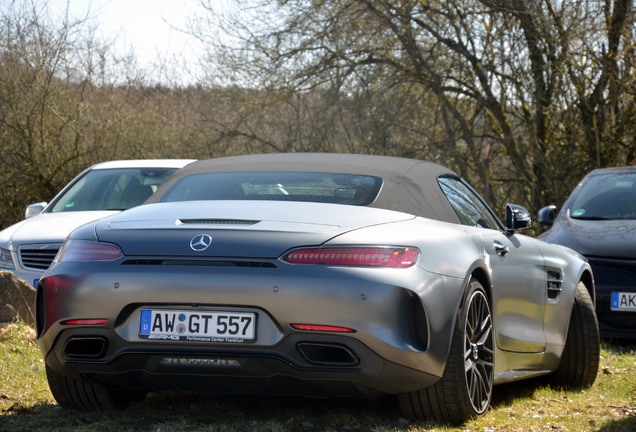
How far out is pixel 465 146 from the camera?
19.2m

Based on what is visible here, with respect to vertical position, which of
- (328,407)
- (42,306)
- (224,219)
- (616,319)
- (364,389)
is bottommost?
(616,319)

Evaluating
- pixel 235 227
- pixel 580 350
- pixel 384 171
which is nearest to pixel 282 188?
pixel 384 171

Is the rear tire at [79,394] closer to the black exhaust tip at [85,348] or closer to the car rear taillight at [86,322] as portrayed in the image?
the black exhaust tip at [85,348]

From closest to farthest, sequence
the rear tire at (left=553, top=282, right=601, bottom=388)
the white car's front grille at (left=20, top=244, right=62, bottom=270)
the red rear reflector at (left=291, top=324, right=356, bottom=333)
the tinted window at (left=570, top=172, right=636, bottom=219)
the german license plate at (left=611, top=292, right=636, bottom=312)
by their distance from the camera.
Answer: the red rear reflector at (left=291, top=324, right=356, bottom=333) → the rear tire at (left=553, top=282, right=601, bottom=388) → the german license plate at (left=611, top=292, right=636, bottom=312) → the white car's front grille at (left=20, top=244, right=62, bottom=270) → the tinted window at (left=570, top=172, right=636, bottom=219)

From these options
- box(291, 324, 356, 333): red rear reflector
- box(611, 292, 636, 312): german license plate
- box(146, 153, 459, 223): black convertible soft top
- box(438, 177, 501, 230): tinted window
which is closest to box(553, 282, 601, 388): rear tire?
box(438, 177, 501, 230): tinted window

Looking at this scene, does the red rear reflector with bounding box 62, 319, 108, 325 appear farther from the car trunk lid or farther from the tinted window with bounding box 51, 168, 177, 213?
the tinted window with bounding box 51, 168, 177, 213

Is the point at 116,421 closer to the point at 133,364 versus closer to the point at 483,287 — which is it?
the point at 133,364

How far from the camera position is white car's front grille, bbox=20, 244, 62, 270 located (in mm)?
8961

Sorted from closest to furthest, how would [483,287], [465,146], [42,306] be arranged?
[42,306] < [483,287] < [465,146]

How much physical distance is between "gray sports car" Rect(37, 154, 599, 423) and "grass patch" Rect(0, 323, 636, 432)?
6.4 inches

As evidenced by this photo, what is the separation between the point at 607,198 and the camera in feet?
33.9

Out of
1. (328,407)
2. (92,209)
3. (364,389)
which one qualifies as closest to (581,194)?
(92,209)

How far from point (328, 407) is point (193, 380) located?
3.30 ft

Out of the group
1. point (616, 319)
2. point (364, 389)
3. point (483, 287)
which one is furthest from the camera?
point (616, 319)
